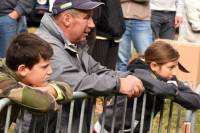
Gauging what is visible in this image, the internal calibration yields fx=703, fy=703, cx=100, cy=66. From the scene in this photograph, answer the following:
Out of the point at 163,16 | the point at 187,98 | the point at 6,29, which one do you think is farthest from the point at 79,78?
the point at 163,16

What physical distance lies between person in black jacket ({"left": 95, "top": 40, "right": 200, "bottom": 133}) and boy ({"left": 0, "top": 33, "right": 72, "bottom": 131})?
29.8 inches

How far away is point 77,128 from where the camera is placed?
162 inches

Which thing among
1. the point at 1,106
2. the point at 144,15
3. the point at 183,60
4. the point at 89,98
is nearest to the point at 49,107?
the point at 1,106

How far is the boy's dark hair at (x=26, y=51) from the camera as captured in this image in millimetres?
3684

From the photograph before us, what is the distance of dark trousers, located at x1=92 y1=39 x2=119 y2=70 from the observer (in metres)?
7.20

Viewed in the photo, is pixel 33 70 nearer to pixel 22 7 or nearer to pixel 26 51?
pixel 26 51

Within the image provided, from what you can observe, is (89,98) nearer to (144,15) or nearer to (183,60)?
(144,15)

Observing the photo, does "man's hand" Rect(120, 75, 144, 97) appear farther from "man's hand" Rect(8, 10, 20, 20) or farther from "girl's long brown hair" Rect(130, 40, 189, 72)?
"man's hand" Rect(8, 10, 20, 20)

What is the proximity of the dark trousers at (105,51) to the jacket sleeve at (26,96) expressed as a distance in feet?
12.1

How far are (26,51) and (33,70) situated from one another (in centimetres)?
12

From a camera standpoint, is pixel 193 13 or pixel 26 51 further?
pixel 193 13

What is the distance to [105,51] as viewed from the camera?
7285 mm

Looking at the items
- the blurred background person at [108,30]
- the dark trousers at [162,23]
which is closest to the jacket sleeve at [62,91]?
the blurred background person at [108,30]

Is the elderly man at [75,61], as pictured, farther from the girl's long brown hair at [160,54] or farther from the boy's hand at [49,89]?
the girl's long brown hair at [160,54]
